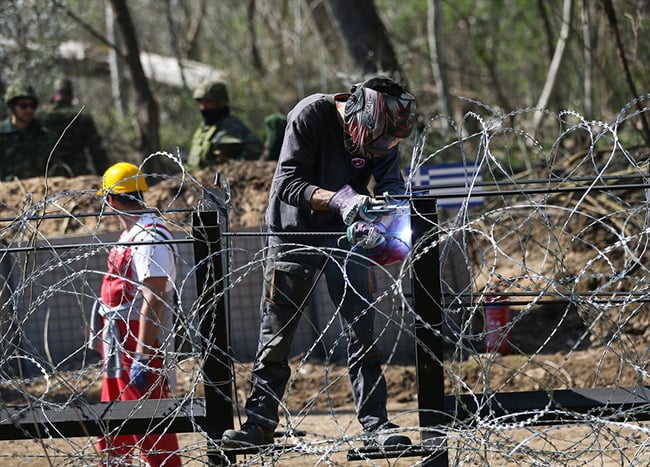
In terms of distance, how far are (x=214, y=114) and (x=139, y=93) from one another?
7.73 ft

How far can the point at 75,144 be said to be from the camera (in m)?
11.3

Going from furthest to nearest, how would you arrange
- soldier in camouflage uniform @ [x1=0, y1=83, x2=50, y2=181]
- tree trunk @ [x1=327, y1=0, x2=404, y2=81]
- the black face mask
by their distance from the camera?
tree trunk @ [x1=327, y1=0, x2=404, y2=81] < soldier in camouflage uniform @ [x1=0, y1=83, x2=50, y2=181] < the black face mask

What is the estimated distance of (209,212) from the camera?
4332 millimetres

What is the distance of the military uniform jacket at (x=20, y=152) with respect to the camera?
10.5 metres

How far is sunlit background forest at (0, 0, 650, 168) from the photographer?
1256cm

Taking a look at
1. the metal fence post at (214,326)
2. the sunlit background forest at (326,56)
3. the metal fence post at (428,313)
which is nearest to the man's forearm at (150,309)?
the metal fence post at (214,326)

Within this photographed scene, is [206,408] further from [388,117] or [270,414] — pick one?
[388,117]

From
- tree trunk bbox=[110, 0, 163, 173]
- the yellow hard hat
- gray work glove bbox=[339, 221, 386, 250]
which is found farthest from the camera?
tree trunk bbox=[110, 0, 163, 173]

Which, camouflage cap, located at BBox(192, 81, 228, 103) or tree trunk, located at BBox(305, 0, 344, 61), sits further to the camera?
tree trunk, located at BBox(305, 0, 344, 61)

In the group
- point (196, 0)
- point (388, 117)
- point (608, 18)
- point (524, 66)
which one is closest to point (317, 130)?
point (388, 117)


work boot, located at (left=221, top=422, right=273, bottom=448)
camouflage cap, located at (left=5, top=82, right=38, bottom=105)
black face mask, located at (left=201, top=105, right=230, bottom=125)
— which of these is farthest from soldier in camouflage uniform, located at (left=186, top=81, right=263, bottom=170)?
work boot, located at (left=221, top=422, right=273, bottom=448)

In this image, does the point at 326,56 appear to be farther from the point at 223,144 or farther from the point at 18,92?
the point at 18,92

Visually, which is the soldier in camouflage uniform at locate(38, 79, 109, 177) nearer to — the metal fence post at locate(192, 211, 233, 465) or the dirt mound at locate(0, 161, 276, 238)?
the dirt mound at locate(0, 161, 276, 238)

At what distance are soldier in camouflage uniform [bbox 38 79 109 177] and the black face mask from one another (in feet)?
5.66
